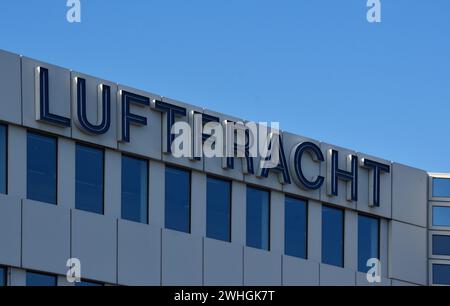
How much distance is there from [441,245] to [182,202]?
11.6 metres

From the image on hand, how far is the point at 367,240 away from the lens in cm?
3919

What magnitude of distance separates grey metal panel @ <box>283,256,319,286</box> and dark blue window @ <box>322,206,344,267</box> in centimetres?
84

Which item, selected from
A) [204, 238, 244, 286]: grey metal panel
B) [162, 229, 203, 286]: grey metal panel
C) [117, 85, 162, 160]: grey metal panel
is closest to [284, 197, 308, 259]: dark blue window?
[204, 238, 244, 286]: grey metal panel

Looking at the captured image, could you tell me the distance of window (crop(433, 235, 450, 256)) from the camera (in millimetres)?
40875

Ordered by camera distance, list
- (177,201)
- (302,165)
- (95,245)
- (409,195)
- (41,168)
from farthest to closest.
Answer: (409,195)
(302,165)
(177,201)
(95,245)
(41,168)

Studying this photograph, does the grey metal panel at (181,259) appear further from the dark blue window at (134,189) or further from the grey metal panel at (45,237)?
the grey metal panel at (45,237)

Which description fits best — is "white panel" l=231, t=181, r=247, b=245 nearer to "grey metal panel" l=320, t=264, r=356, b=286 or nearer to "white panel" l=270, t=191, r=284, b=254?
"white panel" l=270, t=191, r=284, b=254

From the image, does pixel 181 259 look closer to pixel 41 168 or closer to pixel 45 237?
pixel 45 237

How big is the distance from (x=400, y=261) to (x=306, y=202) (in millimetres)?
4803

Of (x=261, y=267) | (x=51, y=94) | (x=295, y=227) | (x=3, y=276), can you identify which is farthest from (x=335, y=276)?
(x=3, y=276)

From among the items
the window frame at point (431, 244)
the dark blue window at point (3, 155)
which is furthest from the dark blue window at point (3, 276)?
the window frame at point (431, 244)

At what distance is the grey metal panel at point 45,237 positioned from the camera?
29.0m

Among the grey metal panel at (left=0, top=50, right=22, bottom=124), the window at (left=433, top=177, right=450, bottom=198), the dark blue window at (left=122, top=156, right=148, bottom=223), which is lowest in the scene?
the dark blue window at (left=122, top=156, right=148, bottom=223)

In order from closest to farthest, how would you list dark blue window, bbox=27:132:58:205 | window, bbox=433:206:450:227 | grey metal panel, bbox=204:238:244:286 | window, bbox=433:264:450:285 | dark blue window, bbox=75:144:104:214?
dark blue window, bbox=27:132:58:205, dark blue window, bbox=75:144:104:214, grey metal panel, bbox=204:238:244:286, window, bbox=433:264:450:285, window, bbox=433:206:450:227
